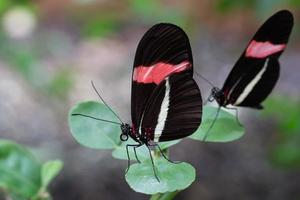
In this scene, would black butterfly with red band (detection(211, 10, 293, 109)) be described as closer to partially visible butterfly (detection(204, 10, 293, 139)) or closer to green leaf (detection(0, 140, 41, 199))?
partially visible butterfly (detection(204, 10, 293, 139))

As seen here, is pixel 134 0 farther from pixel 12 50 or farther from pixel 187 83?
pixel 187 83

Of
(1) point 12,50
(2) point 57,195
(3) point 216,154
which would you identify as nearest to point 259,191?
(3) point 216,154

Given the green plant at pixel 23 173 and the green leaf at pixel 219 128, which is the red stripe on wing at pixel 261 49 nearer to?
the green leaf at pixel 219 128

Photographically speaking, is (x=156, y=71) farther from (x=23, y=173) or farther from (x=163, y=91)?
(x=23, y=173)

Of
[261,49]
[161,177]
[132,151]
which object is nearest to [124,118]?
[261,49]

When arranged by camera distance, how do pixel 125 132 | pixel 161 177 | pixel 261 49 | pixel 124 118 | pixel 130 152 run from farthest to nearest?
pixel 124 118 → pixel 261 49 → pixel 125 132 → pixel 130 152 → pixel 161 177

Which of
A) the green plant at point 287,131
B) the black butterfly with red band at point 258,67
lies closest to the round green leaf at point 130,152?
the black butterfly with red band at point 258,67

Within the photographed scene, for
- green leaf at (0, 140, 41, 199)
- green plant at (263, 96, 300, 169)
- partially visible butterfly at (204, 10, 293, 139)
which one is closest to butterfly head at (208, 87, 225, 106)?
partially visible butterfly at (204, 10, 293, 139)

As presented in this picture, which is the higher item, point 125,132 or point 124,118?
point 125,132
